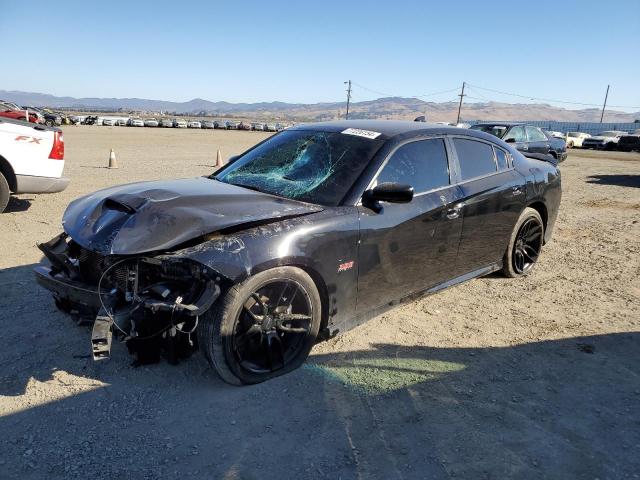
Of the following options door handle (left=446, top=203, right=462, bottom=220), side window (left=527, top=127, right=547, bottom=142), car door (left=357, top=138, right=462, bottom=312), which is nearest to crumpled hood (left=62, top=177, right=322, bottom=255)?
car door (left=357, top=138, right=462, bottom=312)

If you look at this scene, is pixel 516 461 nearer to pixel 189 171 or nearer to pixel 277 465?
pixel 277 465

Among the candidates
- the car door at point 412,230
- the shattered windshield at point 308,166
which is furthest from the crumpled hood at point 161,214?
the car door at point 412,230

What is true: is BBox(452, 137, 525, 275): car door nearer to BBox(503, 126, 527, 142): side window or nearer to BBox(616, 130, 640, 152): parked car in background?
BBox(503, 126, 527, 142): side window

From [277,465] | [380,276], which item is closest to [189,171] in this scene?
[380,276]

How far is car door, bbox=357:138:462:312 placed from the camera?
349 cm

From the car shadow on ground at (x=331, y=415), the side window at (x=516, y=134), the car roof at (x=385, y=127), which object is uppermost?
the side window at (x=516, y=134)

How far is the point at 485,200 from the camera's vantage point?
4.44 meters

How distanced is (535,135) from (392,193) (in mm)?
13365

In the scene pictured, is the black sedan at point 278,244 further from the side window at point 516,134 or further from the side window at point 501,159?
the side window at point 516,134

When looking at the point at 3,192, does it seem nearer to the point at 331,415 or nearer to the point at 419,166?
the point at 419,166

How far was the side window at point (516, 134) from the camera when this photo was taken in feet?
44.7

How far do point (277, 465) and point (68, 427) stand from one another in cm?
119

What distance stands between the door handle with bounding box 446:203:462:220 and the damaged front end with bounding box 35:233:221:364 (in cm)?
212

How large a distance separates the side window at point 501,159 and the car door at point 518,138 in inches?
368
